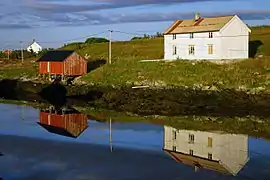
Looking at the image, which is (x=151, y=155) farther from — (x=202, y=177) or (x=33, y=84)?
(x=33, y=84)

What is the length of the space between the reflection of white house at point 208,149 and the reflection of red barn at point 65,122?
5732 millimetres

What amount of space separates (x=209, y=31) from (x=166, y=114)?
18.0 metres

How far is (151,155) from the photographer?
23094 millimetres

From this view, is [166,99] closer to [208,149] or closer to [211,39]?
[211,39]

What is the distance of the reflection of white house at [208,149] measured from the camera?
20.9 metres

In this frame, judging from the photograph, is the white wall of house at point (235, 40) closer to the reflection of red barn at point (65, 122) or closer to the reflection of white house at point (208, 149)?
the reflection of red barn at point (65, 122)

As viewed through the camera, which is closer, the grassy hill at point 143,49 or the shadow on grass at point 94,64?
the shadow on grass at point 94,64

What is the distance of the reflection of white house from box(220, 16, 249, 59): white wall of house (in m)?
23.5

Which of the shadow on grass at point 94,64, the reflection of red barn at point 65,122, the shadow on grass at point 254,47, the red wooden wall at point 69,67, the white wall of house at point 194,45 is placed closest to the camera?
the reflection of red barn at point 65,122

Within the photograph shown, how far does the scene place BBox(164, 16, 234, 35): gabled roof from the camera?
52.3 meters

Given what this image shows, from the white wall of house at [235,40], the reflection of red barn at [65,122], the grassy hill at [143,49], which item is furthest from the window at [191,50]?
the reflection of red barn at [65,122]

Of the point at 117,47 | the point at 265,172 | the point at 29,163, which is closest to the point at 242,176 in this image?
the point at 265,172

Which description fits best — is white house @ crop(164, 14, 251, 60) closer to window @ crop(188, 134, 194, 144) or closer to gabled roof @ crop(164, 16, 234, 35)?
gabled roof @ crop(164, 16, 234, 35)

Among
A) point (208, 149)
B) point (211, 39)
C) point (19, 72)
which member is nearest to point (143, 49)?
point (19, 72)
